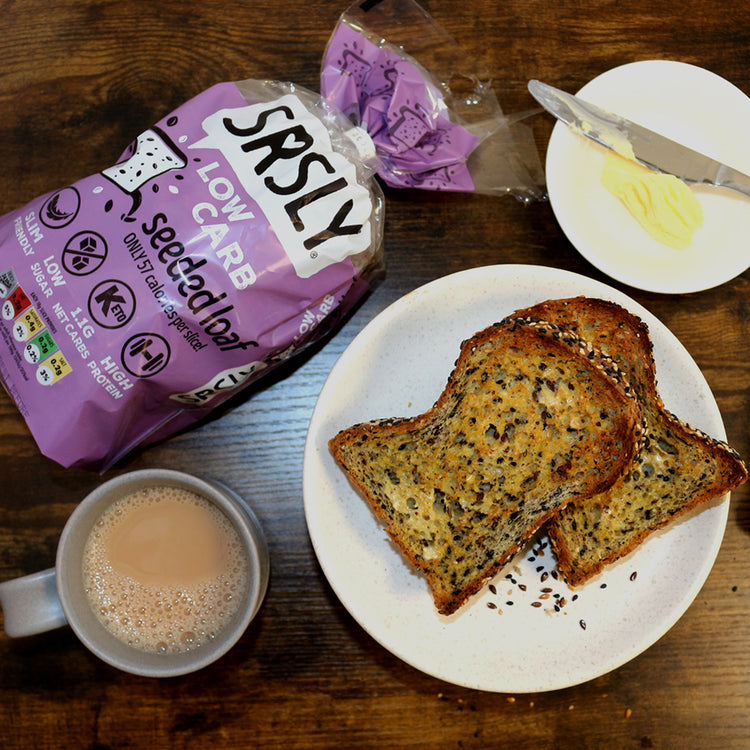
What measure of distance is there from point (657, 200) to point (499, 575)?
72 cm

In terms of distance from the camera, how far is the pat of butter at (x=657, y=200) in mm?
1199

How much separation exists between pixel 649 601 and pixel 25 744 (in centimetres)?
113

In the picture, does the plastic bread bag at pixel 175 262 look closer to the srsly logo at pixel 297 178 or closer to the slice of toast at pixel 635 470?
the srsly logo at pixel 297 178

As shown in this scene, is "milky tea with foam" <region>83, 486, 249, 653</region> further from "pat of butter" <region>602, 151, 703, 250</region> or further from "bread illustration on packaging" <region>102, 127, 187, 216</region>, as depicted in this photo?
"pat of butter" <region>602, 151, 703, 250</region>

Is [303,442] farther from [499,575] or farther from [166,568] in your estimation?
[499,575]

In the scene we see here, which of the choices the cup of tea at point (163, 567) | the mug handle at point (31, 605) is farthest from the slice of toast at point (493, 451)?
the mug handle at point (31, 605)

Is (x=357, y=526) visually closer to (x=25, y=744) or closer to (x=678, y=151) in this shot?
(x=25, y=744)

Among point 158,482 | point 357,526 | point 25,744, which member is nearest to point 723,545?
point 357,526

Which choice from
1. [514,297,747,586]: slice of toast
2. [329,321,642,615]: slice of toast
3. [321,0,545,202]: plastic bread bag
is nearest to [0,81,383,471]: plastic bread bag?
[321,0,545,202]: plastic bread bag

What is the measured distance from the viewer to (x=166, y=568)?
3.62 ft

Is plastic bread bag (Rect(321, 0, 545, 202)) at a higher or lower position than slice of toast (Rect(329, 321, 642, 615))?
higher

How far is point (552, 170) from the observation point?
1.19 meters

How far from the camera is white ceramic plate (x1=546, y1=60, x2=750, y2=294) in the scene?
3.90 feet

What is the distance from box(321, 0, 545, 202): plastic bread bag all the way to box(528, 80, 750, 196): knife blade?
76 millimetres
